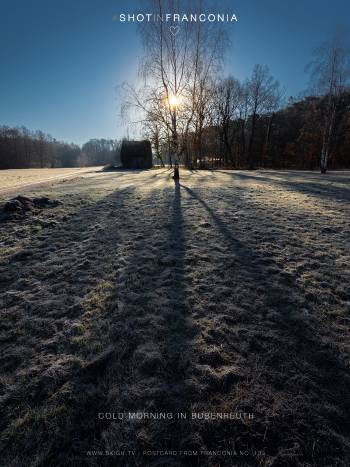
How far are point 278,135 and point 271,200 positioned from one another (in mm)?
36443

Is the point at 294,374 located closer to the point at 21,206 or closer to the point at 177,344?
the point at 177,344

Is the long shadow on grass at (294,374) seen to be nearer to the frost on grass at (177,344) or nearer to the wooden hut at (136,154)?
the frost on grass at (177,344)

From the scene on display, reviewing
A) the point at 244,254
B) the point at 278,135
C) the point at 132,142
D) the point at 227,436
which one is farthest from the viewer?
the point at 278,135

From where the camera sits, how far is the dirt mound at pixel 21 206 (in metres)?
5.57

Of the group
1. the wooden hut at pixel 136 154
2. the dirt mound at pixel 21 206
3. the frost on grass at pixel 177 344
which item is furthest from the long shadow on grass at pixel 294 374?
the wooden hut at pixel 136 154

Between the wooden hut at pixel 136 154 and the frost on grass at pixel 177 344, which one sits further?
the wooden hut at pixel 136 154

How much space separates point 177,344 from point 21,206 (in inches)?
224

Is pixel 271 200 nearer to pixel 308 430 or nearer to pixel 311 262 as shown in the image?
pixel 311 262

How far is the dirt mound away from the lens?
5.57 meters

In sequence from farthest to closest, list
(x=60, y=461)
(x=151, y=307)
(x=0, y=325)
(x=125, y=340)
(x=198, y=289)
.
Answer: (x=198, y=289) → (x=151, y=307) → (x=0, y=325) → (x=125, y=340) → (x=60, y=461)

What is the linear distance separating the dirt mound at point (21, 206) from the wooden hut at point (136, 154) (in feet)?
90.6

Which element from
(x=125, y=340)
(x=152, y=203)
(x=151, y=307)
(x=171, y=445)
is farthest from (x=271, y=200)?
(x=171, y=445)

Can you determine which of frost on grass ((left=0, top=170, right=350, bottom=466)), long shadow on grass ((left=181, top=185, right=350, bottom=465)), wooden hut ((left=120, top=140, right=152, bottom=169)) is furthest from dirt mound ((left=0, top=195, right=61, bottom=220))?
wooden hut ((left=120, top=140, right=152, bottom=169))

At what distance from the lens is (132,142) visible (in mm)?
32625
